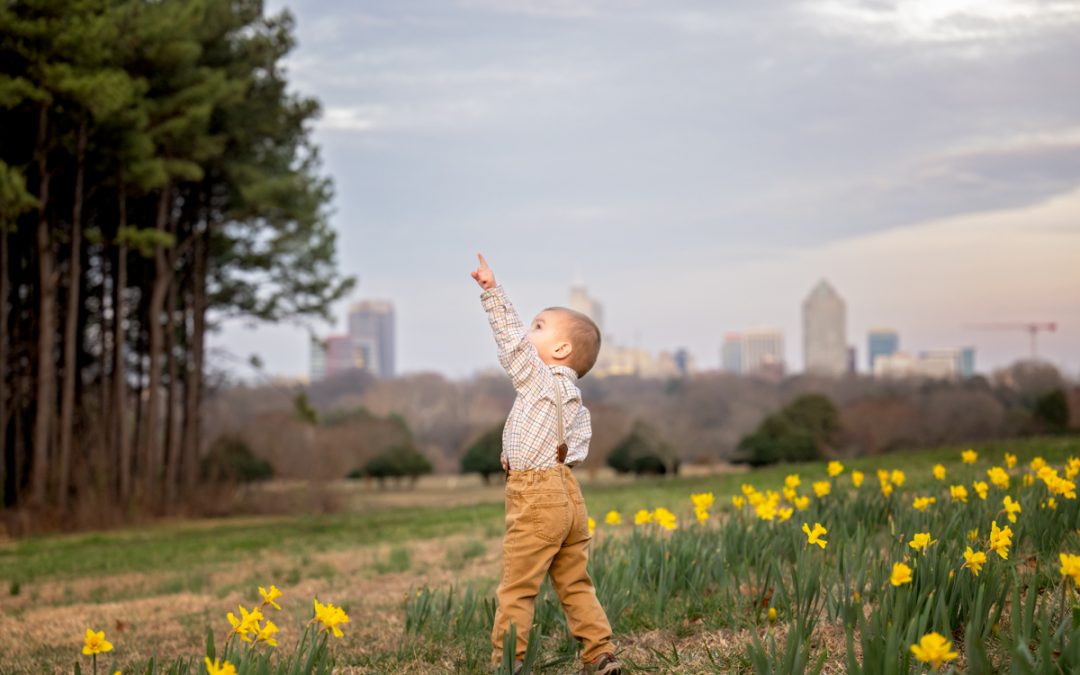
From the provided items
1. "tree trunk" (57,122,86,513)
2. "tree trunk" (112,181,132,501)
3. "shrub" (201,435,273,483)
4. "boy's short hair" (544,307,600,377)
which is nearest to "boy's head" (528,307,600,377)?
"boy's short hair" (544,307,600,377)

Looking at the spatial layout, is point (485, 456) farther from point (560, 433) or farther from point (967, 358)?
point (967, 358)

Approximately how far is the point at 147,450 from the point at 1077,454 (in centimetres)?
1654

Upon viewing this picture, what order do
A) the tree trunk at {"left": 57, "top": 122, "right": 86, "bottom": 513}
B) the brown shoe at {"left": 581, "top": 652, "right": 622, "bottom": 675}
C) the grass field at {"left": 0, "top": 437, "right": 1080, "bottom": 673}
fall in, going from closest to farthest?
the brown shoe at {"left": 581, "top": 652, "right": 622, "bottom": 675}
the grass field at {"left": 0, "top": 437, "right": 1080, "bottom": 673}
the tree trunk at {"left": 57, "top": 122, "right": 86, "bottom": 513}

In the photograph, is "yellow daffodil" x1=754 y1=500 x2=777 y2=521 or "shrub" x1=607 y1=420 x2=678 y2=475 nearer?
"yellow daffodil" x1=754 y1=500 x2=777 y2=521

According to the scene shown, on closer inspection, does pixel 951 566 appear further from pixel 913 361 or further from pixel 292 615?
pixel 913 361

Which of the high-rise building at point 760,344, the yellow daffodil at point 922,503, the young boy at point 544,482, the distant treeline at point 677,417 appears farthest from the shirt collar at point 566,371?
the high-rise building at point 760,344

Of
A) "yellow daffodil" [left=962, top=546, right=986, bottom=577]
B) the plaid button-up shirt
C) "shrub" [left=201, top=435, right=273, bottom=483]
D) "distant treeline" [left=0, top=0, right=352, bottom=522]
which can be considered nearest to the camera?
"yellow daffodil" [left=962, top=546, right=986, bottom=577]

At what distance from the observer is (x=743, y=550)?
200 inches

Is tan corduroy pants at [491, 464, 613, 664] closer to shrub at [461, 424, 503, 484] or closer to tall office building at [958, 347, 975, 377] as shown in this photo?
shrub at [461, 424, 503, 484]

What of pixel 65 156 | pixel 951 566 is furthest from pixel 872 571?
pixel 65 156

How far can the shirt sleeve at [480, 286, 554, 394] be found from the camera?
3.94m

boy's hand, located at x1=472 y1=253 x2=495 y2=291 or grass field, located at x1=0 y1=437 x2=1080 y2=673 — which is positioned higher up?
boy's hand, located at x1=472 y1=253 x2=495 y2=291

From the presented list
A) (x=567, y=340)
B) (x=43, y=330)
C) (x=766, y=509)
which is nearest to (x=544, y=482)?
(x=567, y=340)

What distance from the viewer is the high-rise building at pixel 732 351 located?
445 ft
